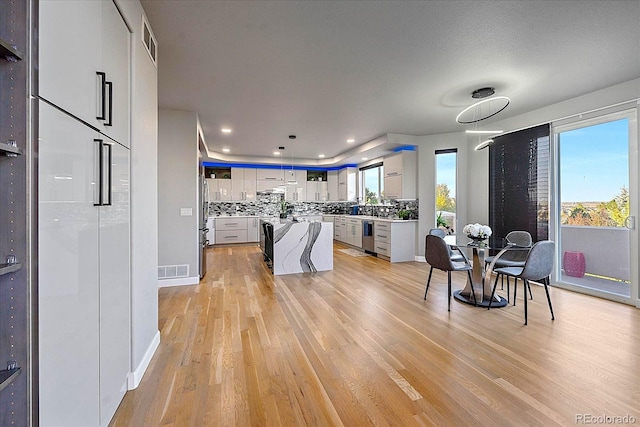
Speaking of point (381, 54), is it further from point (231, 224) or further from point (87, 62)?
point (231, 224)

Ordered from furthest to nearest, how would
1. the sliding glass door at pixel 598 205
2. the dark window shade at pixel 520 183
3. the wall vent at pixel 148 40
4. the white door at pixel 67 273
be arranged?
the dark window shade at pixel 520 183 → the sliding glass door at pixel 598 205 → the wall vent at pixel 148 40 → the white door at pixel 67 273

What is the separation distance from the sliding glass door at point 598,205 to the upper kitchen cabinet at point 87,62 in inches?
215

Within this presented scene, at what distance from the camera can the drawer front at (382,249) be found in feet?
20.9

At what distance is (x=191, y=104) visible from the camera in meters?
4.15

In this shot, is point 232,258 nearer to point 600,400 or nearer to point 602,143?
point 600,400

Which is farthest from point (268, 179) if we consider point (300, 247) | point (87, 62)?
point (87, 62)

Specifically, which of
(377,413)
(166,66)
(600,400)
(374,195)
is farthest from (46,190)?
(374,195)

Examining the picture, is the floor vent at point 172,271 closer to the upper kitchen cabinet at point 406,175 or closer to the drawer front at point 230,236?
the drawer front at point 230,236

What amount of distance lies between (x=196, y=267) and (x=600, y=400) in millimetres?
4635

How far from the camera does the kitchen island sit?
5086mm

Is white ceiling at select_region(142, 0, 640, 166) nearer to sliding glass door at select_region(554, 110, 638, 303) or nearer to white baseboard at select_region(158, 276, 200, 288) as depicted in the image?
sliding glass door at select_region(554, 110, 638, 303)

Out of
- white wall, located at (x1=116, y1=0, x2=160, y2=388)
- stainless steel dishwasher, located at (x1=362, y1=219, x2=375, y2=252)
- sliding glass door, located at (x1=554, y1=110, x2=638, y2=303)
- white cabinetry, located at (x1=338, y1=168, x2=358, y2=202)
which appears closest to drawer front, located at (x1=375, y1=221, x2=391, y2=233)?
stainless steel dishwasher, located at (x1=362, y1=219, x2=375, y2=252)

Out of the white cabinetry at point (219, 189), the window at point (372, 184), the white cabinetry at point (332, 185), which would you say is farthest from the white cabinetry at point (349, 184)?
the white cabinetry at point (219, 189)

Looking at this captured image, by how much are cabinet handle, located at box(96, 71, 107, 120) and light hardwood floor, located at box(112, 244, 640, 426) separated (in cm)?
170
